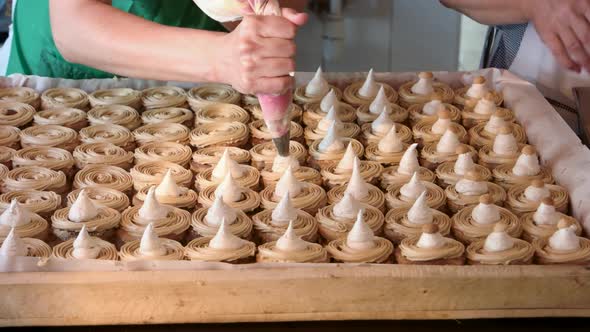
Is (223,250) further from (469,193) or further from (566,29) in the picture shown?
(566,29)

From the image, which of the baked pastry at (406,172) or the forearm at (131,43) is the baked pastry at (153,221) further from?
the baked pastry at (406,172)

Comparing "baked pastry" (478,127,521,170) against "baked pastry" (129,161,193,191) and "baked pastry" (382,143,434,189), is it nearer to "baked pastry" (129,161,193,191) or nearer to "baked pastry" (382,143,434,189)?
"baked pastry" (382,143,434,189)

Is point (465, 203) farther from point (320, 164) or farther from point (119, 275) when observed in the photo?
point (119, 275)

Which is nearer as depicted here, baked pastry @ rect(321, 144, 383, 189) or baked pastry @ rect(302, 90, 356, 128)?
baked pastry @ rect(321, 144, 383, 189)

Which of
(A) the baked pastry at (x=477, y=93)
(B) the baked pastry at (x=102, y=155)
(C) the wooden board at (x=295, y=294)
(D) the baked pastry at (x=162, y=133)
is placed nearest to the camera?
(C) the wooden board at (x=295, y=294)

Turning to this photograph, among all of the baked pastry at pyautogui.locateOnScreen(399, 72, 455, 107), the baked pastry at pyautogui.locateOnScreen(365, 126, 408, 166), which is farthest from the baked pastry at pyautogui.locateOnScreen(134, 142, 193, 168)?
the baked pastry at pyautogui.locateOnScreen(399, 72, 455, 107)

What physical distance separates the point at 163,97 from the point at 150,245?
2.55 ft

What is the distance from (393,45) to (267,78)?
3.15 meters

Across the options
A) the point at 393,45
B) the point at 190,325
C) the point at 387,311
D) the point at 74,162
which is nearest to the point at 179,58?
the point at 74,162

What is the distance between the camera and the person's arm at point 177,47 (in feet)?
5.90

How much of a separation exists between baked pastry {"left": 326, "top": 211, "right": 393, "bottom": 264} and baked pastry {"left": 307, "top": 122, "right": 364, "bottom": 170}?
Result: 374 millimetres

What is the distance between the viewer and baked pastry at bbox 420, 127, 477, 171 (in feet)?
7.38

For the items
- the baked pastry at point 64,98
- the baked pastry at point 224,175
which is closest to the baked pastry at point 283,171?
the baked pastry at point 224,175

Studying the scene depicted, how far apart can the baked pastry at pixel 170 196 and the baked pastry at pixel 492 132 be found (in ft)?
2.46
